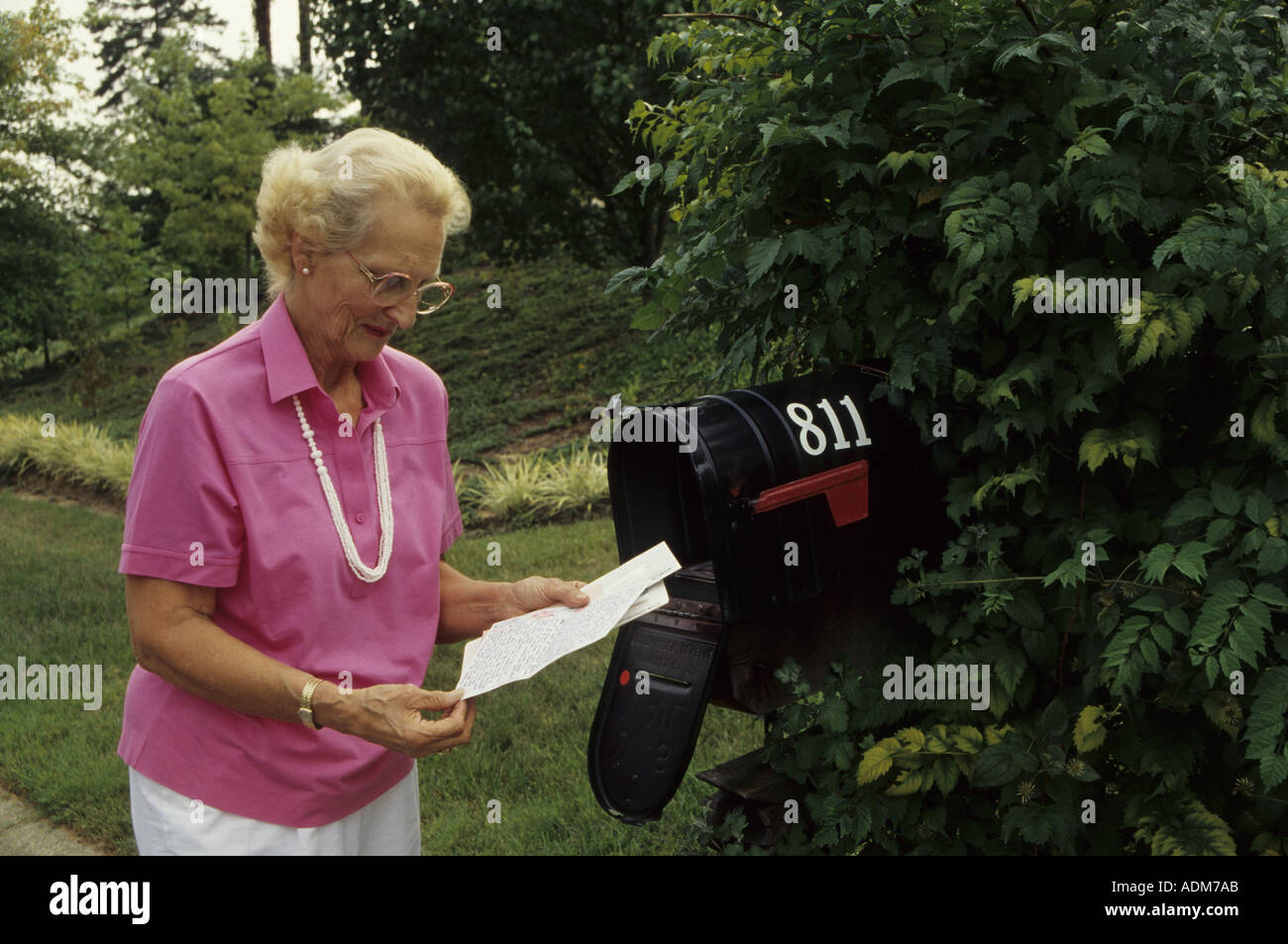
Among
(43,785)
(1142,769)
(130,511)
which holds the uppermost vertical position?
(130,511)

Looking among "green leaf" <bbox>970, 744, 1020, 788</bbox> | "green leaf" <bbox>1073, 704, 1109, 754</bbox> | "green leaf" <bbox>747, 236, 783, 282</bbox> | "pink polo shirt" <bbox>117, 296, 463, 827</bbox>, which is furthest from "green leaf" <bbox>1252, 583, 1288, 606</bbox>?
"pink polo shirt" <bbox>117, 296, 463, 827</bbox>

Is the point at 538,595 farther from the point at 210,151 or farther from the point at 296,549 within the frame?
the point at 210,151

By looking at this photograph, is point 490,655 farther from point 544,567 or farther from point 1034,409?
point 544,567

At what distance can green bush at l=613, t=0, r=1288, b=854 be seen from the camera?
2463 mm

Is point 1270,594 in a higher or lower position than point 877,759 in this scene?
higher

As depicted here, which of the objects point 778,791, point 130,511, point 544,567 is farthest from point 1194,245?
point 544,567

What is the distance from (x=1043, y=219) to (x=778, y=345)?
997 mm

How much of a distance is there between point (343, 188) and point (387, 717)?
104cm

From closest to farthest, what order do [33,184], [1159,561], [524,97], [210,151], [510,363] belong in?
[1159,561], [524,97], [510,363], [210,151], [33,184]

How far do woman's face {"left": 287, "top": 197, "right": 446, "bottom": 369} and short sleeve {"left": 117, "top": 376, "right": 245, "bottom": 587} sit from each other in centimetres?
32

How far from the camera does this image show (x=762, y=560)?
2740 mm

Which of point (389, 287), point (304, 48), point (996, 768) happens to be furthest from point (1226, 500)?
point (304, 48)
